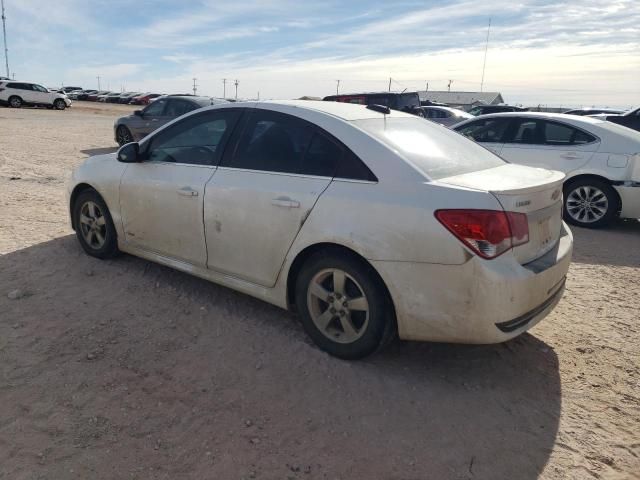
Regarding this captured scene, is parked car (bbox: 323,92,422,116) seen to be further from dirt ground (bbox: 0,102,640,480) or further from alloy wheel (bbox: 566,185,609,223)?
dirt ground (bbox: 0,102,640,480)

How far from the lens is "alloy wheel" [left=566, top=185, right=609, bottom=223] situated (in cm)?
700

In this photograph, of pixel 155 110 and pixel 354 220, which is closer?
pixel 354 220

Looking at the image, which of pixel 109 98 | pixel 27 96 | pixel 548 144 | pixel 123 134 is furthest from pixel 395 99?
Result: pixel 109 98

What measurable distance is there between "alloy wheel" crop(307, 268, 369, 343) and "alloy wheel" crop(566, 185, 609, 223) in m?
5.31

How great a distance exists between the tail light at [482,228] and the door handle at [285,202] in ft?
3.18

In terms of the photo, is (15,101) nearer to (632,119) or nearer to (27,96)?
(27,96)

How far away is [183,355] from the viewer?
130 inches

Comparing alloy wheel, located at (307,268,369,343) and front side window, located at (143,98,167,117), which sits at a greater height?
front side window, located at (143,98,167,117)

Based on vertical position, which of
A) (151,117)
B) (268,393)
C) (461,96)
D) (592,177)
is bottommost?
(268,393)

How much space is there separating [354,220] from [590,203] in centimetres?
541

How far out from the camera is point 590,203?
7.08 meters

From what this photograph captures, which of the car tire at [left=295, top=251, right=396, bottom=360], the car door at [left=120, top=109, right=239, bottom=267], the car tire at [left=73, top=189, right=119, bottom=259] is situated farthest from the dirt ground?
the car door at [left=120, top=109, right=239, bottom=267]

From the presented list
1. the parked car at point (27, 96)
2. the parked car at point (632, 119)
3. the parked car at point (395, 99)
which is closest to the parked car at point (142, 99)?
the parked car at point (27, 96)

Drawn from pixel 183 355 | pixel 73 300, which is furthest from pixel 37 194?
pixel 183 355
